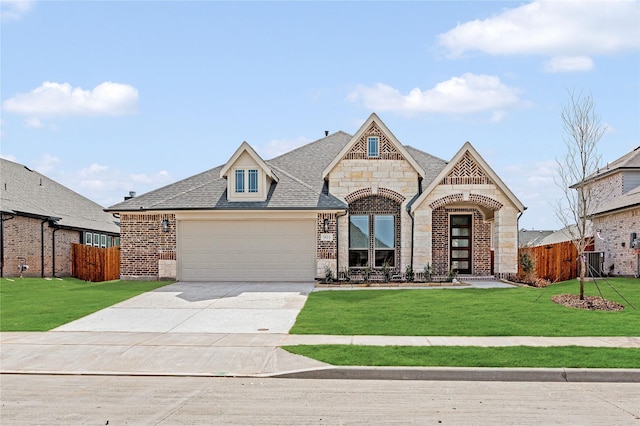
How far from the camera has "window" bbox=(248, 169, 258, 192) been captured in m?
22.2

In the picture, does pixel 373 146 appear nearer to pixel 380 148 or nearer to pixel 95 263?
pixel 380 148

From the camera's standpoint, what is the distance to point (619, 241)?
25.9 meters

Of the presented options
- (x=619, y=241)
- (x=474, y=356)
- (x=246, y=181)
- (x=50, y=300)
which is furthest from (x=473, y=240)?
(x=50, y=300)

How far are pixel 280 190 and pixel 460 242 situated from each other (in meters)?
8.18

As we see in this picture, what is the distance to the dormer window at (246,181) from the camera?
2223 cm

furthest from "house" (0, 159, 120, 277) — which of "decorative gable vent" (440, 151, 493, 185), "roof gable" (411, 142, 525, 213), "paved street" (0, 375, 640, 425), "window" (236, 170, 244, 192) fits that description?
"decorative gable vent" (440, 151, 493, 185)

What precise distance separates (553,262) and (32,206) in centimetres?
2676

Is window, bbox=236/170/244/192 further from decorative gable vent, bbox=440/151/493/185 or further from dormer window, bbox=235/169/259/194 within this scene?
decorative gable vent, bbox=440/151/493/185

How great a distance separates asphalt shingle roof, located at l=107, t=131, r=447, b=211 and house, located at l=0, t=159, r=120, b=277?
6.99m

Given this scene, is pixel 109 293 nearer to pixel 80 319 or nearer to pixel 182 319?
pixel 80 319

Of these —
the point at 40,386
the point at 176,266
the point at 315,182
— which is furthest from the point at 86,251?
the point at 40,386

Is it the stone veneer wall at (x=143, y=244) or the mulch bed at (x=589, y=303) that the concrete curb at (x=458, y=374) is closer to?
the mulch bed at (x=589, y=303)

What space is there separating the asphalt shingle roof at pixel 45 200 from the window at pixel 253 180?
1208 centimetres

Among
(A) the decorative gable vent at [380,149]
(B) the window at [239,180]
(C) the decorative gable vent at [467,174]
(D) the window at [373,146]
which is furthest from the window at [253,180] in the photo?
(C) the decorative gable vent at [467,174]
